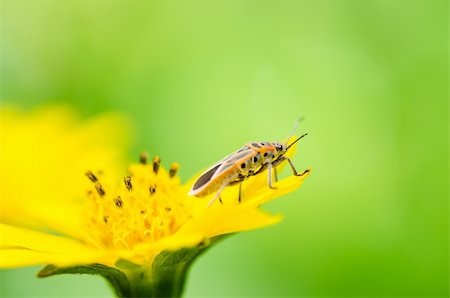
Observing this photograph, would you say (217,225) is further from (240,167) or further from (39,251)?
(39,251)

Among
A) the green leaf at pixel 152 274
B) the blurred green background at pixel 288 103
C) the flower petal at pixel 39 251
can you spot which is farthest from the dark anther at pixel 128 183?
the blurred green background at pixel 288 103

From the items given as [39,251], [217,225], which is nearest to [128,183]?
[39,251]

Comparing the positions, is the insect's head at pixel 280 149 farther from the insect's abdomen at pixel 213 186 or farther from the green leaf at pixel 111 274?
the green leaf at pixel 111 274

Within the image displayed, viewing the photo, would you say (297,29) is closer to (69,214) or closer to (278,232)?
(278,232)

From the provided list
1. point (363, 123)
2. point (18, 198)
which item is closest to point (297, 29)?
point (363, 123)

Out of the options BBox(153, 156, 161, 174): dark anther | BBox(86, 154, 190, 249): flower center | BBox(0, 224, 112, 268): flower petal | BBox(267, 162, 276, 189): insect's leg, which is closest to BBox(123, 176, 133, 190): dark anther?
BBox(86, 154, 190, 249): flower center
